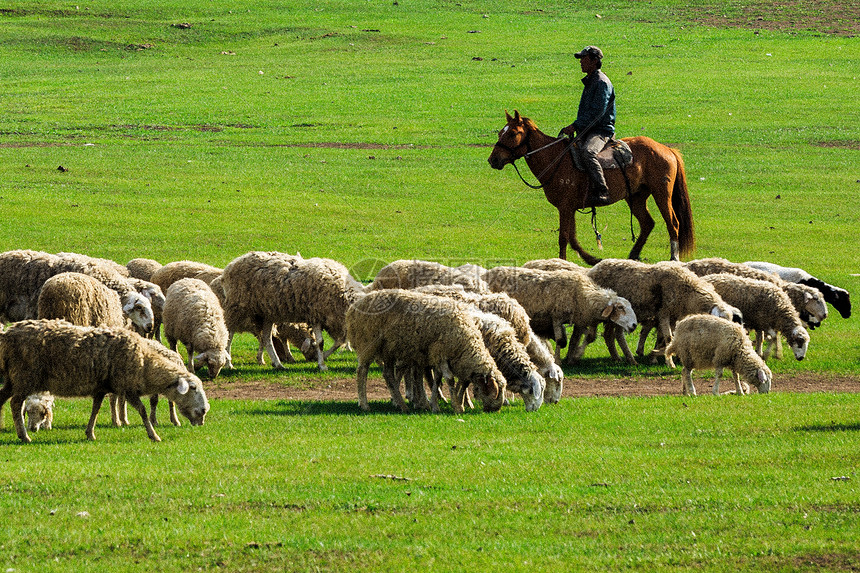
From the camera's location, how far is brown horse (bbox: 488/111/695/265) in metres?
22.3

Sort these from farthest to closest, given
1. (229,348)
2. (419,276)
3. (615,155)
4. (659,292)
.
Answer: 1. (615,155)
2. (229,348)
3. (659,292)
4. (419,276)

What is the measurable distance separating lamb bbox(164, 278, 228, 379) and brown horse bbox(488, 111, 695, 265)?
7.98 metres

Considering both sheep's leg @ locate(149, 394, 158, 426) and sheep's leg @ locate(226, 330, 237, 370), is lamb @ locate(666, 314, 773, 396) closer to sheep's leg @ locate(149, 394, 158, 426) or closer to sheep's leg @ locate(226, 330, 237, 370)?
sheep's leg @ locate(226, 330, 237, 370)

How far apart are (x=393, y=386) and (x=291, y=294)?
3.96 metres

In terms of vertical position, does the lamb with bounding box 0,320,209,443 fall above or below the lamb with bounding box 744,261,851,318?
above

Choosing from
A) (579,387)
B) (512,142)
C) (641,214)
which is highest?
(512,142)

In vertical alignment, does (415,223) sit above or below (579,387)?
above

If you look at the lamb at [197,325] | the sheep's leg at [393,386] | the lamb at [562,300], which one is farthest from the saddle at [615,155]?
the sheep's leg at [393,386]

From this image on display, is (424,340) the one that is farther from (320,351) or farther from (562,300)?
(562,300)

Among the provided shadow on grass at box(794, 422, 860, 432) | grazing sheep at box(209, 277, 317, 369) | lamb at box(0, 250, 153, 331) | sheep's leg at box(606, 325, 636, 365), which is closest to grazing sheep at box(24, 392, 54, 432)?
lamb at box(0, 250, 153, 331)

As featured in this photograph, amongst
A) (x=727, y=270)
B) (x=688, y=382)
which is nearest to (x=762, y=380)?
(x=688, y=382)

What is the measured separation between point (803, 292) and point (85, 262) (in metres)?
A: 11.6

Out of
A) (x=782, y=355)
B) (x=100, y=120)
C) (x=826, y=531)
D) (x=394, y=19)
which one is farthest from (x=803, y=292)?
(x=394, y=19)

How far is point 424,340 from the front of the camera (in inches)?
524
